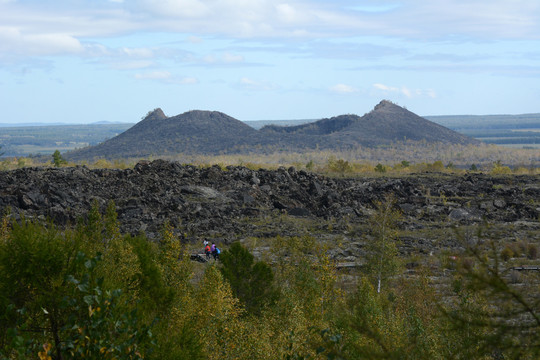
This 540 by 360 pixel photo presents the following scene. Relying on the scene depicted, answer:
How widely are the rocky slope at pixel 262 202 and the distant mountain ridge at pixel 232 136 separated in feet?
204

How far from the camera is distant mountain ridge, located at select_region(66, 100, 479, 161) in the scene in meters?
112

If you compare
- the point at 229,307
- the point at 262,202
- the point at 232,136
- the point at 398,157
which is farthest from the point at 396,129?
the point at 229,307

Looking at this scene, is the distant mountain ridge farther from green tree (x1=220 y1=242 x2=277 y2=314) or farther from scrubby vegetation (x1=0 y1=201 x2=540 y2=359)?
green tree (x1=220 y1=242 x2=277 y2=314)

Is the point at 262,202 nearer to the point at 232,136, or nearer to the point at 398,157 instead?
the point at 398,157

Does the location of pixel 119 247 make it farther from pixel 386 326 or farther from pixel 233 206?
pixel 233 206

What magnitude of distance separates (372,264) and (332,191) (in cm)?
2242

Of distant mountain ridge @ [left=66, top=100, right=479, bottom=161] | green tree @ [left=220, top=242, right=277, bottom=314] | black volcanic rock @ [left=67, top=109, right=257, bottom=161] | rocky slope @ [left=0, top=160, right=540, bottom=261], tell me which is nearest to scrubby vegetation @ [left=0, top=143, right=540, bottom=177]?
distant mountain ridge @ [left=66, top=100, right=479, bottom=161]

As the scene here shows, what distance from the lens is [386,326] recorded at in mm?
12773

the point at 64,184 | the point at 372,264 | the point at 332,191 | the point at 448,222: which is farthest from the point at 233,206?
the point at 372,264

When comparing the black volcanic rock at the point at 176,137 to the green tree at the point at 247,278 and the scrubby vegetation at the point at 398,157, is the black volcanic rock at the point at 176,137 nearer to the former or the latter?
the scrubby vegetation at the point at 398,157

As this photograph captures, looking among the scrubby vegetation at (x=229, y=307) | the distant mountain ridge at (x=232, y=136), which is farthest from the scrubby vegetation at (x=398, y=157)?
the scrubby vegetation at (x=229, y=307)

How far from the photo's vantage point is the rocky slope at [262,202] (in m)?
33.1

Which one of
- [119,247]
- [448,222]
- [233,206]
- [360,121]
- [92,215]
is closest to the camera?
[119,247]

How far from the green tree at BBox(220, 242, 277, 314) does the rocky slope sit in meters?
10.6
